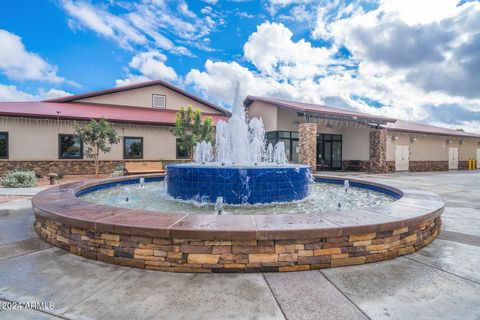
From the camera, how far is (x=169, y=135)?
62.3ft

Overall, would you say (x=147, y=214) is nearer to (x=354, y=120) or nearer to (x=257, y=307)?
(x=257, y=307)

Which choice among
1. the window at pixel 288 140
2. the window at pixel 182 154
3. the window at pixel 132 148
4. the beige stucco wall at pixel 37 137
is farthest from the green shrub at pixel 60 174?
the window at pixel 288 140

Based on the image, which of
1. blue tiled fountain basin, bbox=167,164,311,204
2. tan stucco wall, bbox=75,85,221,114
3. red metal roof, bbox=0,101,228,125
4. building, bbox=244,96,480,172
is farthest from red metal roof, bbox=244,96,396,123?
blue tiled fountain basin, bbox=167,164,311,204

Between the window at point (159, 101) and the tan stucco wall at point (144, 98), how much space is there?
235 millimetres

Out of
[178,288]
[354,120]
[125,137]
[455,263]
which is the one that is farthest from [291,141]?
[178,288]

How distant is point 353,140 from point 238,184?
19.4 m

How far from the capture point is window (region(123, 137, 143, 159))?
698 inches

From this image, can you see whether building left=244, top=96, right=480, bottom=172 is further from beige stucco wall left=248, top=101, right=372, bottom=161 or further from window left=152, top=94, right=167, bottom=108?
window left=152, top=94, right=167, bottom=108

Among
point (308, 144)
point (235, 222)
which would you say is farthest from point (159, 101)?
point (235, 222)

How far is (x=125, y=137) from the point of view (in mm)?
17609

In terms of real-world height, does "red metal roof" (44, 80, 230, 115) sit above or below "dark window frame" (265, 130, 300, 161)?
above

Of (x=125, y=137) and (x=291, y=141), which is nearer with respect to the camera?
(x=125, y=137)

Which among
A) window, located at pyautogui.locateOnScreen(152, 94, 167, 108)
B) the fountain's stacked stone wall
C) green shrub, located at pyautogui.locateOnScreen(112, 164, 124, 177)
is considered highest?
window, located at pyautogui.locateOnScreen(152, 94, 167, 108)

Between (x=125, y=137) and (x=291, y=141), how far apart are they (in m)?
12.3
